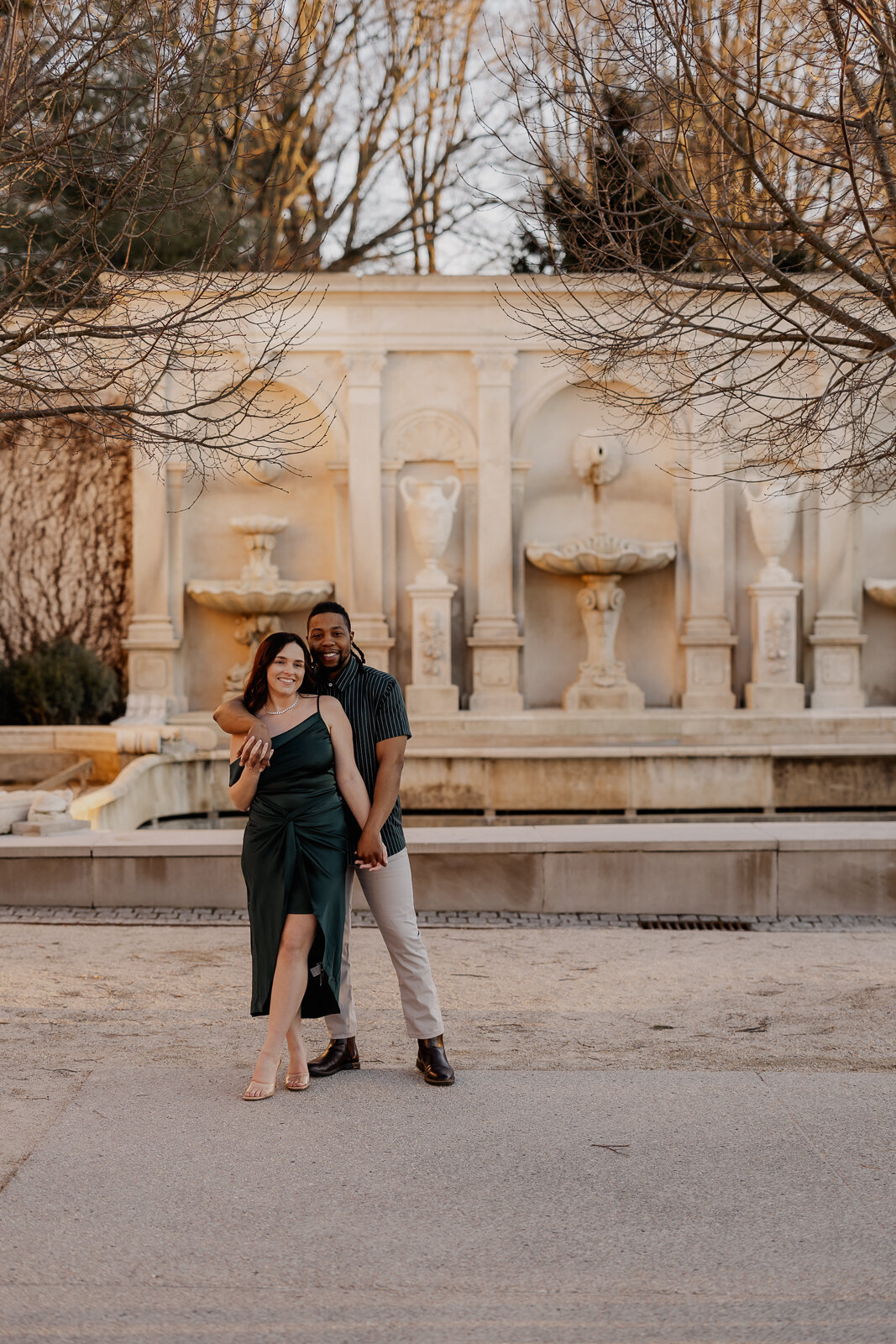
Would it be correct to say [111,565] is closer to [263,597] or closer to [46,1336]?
[263,597]

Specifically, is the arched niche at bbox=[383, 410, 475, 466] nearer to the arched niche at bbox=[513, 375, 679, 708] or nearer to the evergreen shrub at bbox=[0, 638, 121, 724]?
the arched niche at bbox=[513, 375, 679, 708]

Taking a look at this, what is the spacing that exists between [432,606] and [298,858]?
1139 cm

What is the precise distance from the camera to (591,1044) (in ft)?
16.1

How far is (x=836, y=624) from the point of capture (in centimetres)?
1612

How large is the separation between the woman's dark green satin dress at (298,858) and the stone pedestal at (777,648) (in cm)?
1208

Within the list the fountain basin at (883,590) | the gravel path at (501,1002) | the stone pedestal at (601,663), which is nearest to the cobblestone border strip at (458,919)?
the gravel path at (501,1002)

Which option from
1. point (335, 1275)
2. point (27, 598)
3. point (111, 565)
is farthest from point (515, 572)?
point (335, 1275)

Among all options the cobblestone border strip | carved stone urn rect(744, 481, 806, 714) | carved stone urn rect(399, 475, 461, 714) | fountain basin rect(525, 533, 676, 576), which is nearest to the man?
the cobblestone border strip

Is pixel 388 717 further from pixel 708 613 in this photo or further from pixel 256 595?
pixel 708 613

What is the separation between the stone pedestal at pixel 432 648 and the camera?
15.4m

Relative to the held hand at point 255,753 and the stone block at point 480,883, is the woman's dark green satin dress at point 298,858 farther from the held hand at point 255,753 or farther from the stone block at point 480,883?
the stone block at point 480,883

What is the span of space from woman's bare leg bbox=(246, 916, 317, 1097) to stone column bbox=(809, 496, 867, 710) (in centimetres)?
1269

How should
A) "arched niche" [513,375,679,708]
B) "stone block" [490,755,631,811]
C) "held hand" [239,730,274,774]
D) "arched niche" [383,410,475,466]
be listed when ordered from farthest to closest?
"arched niche" [513,375,679,708]
"arched niche" [383,410,475,466]
"stone block" [490,755,631,811]
"held hand" [239,730,274,774]

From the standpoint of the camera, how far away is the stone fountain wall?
1585 centimetres
